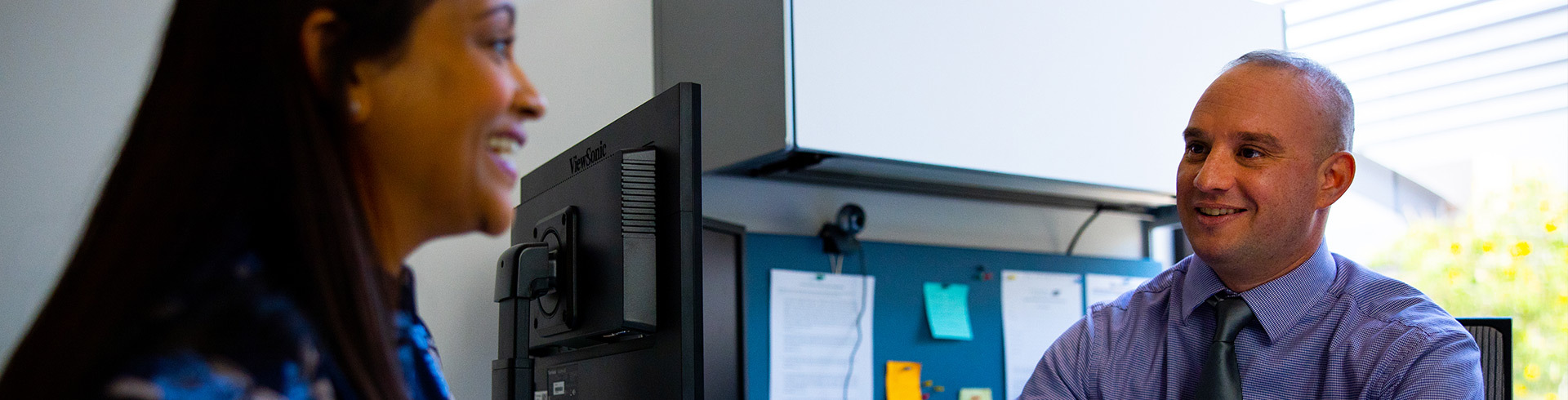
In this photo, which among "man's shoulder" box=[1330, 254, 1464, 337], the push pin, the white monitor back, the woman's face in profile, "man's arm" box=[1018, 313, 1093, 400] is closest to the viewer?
the woman's face in profile

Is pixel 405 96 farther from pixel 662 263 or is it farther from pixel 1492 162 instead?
pixel 1492 162

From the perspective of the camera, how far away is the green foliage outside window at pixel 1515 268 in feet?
7.74

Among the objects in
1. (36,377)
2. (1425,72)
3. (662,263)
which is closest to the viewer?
(36,377)

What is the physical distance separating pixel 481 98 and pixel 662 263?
0.51m

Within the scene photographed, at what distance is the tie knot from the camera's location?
1347mm

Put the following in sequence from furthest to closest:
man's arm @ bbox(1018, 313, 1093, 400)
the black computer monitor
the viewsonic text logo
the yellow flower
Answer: the yellow flower
man's arm @ bbox(1018, 313, 1093, 400)
the viewsonic text logo
the black computer monitor

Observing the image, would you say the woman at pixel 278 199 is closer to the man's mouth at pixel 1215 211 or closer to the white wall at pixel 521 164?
the white wall at pixel 521 164

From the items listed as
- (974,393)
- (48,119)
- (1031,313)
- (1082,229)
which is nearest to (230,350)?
(48,119)

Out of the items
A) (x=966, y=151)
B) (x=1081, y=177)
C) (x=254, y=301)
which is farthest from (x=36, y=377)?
(x=1081, y=177)

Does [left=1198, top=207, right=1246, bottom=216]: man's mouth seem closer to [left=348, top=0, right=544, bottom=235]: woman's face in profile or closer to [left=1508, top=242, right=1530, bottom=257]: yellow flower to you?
[left=348, top=0, right=544, bottom=235]: woman's face in profile

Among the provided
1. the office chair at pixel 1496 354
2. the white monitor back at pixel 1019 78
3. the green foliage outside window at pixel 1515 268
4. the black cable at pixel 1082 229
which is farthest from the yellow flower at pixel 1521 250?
the office chair at pixel 1496 354

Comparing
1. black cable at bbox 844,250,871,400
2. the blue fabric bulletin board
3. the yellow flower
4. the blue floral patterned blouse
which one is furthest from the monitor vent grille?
the yellow flower

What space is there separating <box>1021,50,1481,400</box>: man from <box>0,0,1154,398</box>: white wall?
862 millimetres

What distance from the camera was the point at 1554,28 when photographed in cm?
230
